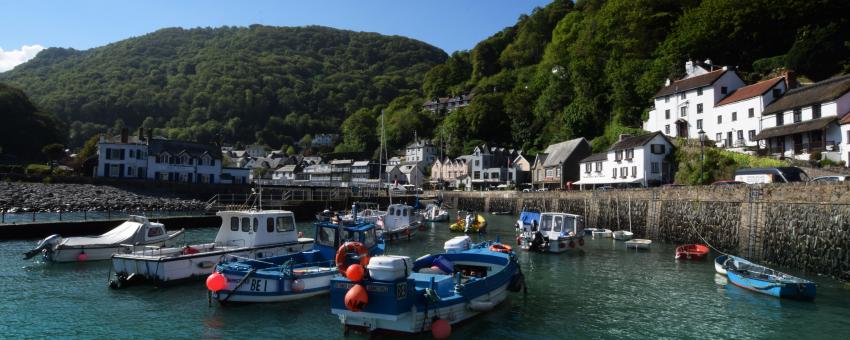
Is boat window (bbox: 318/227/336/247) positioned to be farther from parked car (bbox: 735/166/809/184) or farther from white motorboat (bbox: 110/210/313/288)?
parked car (bbox: 735/166/809/184)

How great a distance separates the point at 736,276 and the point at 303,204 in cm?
4820

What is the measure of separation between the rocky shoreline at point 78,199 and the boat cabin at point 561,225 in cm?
4720

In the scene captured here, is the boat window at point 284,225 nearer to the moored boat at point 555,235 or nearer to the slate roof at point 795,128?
the moored boat at point 555,235

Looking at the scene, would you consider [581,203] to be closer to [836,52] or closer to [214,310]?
[836,52]

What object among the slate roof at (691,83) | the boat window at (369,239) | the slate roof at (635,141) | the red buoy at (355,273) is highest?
the slate roof at (691,83)

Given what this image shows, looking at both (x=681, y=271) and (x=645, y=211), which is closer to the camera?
(x=681, y=271)

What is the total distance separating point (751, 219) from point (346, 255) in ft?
82.4

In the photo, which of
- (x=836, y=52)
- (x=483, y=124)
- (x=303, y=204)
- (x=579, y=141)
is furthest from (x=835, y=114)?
(x=483, y=124)

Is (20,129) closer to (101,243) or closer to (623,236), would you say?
(101,243)

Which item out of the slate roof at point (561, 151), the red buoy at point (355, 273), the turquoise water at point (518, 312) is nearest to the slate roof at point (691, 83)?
the slate roof at point (561, 151)

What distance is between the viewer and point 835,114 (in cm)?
4188

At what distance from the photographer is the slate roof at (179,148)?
7596 cm

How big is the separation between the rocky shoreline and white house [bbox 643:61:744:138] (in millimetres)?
61749

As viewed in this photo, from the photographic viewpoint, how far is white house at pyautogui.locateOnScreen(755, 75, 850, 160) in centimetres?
4159
